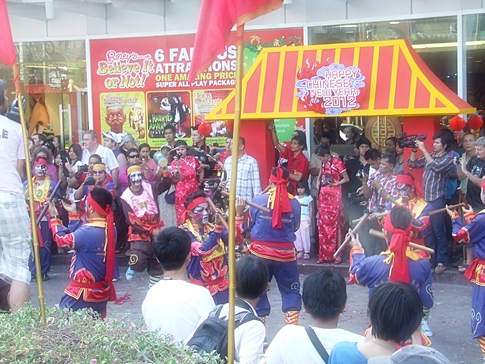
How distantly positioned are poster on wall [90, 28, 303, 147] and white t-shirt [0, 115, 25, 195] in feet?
24.1

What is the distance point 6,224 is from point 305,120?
24.4ft

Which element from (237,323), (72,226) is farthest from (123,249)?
(237,323)

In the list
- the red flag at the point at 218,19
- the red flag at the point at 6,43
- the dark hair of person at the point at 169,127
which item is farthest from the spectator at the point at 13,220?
the dark hair of person at the point at 169,127

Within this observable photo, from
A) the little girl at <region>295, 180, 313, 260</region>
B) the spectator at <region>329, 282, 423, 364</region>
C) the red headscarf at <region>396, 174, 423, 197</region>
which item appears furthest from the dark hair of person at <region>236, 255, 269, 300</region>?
the little girl at <region>295, 180, 313, 260</region>

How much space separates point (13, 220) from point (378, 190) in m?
4.43

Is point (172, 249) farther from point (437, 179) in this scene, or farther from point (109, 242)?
point (437, 179)

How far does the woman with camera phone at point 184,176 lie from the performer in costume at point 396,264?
451 cm

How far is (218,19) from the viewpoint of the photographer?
3.45 m

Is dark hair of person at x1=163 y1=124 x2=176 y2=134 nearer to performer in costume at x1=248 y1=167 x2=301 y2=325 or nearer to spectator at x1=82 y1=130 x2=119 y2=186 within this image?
spectator at x1=82 y1=130 x2=119 y2=186

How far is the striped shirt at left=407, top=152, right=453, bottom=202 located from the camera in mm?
8742

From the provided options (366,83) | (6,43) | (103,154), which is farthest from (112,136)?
(6,43)

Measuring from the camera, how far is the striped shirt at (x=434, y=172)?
874 cm

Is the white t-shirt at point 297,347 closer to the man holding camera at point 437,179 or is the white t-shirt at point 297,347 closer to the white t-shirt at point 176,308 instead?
the white t-shirt at point 176,308

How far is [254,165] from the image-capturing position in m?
9.77
